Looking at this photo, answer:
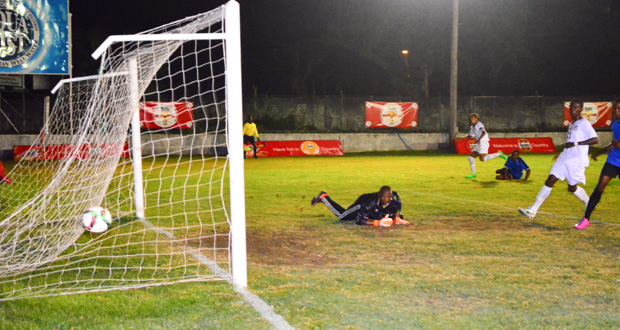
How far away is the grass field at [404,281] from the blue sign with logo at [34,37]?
7.31 m

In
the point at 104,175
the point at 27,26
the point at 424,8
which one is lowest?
the point at 104,175

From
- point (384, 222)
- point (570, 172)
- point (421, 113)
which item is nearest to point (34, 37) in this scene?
point (384, 222)

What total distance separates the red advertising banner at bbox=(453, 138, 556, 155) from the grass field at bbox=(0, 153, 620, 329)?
54.6ft

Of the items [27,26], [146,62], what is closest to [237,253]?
[146,62]

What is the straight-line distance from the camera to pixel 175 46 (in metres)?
6.52

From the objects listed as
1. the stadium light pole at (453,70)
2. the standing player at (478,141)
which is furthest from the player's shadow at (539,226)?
the stadium light pole at (453,70)

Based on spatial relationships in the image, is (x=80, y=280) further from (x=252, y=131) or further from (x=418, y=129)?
(x=418, y=129)

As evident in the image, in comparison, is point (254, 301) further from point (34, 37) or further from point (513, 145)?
point (513, 145)

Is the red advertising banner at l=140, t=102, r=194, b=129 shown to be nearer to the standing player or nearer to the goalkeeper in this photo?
the standing player

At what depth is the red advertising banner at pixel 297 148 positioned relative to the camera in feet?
81.9

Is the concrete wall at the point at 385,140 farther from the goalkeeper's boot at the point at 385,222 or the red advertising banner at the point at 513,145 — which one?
the goalkeeper's boot at the point at 385,222

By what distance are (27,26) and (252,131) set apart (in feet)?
36.1

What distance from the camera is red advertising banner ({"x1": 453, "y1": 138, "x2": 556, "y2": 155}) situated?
26.3m

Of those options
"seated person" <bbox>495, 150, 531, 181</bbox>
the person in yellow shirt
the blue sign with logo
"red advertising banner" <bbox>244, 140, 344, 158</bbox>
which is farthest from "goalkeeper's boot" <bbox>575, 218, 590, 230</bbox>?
"red advertising banner" <bbox>244, 140, 344, 158</bbox>
